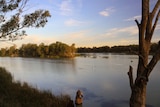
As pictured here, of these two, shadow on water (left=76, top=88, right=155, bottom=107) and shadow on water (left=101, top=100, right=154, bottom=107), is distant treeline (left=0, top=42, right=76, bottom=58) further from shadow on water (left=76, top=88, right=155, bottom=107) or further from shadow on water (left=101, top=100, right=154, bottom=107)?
shadow on water (left=101, top=100, right=154, bottom=107)

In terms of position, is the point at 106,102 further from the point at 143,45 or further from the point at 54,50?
the point at 54,50

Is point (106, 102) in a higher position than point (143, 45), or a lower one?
lower

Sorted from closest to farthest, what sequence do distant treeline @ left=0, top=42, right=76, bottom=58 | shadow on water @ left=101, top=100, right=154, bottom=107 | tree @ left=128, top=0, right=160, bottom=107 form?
tree @ left=128, top=0, right=160, bottom=107, shadow on water @ left=101, top=100, right=154, bottom=107, distant treeline @ left=0, top=42, right=76, bottom=58

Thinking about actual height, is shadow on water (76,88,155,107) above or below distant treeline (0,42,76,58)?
below

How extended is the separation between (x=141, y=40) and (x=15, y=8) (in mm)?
4744

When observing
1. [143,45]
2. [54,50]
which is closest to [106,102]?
[143,45]

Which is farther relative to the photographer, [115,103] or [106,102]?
[106,102]

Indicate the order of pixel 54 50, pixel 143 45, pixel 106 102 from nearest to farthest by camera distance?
pixel 143 45
pixel 106 102
pixel 54 50

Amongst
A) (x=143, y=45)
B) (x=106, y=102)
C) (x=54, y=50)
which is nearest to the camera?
(x=143, y=45)

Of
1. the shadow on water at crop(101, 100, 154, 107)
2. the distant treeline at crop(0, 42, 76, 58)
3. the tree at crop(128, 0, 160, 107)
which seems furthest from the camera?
the distant treeline at crop(0, 42, 76, 58)

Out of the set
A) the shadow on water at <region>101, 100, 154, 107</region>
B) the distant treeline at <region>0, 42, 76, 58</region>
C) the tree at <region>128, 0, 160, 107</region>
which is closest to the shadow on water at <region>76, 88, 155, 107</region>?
the shadow on water at <region>101, 100, 154, 107</region>

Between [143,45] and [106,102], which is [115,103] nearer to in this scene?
[106,102]

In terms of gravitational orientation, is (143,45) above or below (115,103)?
above

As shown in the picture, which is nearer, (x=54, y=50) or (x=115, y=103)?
(x=115, y=103)
